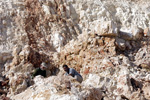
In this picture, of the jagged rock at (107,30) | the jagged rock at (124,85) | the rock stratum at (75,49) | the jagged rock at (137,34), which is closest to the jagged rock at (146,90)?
the rock stratum at (75,49)

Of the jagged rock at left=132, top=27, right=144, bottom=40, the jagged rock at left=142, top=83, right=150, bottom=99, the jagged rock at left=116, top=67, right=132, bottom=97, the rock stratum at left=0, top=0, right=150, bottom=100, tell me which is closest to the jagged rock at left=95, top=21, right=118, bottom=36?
the rock stratum at left=0, top=0, right=150, bottom=100

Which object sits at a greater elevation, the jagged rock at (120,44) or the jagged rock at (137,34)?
the jagged rock at (137,34)

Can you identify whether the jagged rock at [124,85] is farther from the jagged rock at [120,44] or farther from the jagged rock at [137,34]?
the jagged rock at [137,34]

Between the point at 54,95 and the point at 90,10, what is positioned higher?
the point at 90,10

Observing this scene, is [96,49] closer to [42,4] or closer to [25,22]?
[25,22]

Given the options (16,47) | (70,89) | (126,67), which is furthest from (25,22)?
(70,89)

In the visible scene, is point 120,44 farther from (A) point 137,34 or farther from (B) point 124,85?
(B) point 124,85

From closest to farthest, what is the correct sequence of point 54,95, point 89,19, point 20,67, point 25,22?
point 54,95 → point 20,67 → point 25,22 → point 89,19

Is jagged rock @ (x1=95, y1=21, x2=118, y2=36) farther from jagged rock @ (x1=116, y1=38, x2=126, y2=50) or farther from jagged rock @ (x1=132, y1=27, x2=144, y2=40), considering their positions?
jagged rock @ (x1=132, y1=27, x2=144, y2=40)

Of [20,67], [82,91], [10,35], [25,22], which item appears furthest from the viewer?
[25,22]
